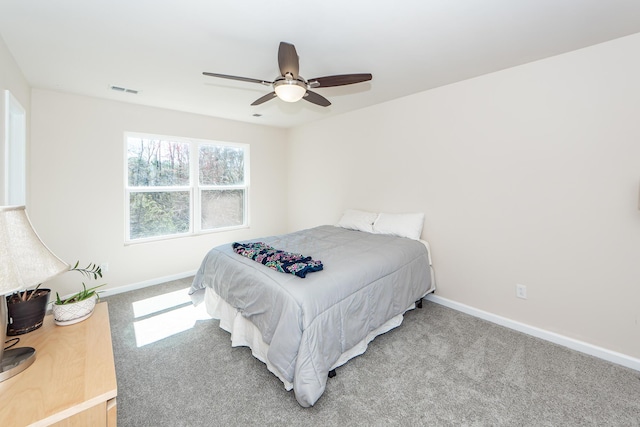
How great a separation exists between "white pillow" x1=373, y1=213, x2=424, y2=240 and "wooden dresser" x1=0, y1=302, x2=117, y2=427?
2.79 metres

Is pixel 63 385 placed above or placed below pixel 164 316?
above

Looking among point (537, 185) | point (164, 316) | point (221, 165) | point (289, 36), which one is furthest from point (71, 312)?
point (537, 185)

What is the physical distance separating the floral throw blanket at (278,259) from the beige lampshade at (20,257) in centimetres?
129

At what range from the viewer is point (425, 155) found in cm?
325

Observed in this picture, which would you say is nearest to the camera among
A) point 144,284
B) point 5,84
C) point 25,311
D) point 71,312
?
point 25,311

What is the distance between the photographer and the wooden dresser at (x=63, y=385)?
2.87 ft

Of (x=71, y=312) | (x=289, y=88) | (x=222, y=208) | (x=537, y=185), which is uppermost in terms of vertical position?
(x=289, y=88)

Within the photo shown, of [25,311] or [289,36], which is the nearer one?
[25,311]

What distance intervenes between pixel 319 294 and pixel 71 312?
1.35 m

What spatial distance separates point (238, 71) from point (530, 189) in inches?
115

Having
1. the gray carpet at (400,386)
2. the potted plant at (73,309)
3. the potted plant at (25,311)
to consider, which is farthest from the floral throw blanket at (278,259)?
the potted plant at (25,311)

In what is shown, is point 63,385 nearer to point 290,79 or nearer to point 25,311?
point 25,311

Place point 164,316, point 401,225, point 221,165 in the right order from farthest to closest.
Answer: point 221,165
point 401,225
point 164,316

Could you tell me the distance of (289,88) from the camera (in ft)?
6.52
